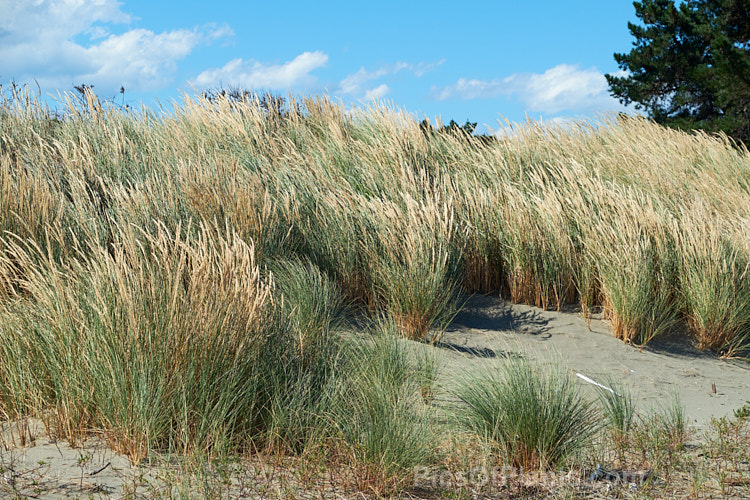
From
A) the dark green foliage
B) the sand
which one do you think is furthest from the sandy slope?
the dark green foliage

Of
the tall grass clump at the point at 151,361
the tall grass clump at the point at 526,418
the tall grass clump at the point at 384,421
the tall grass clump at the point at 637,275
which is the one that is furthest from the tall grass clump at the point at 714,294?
the tall grass clump at the point at 151,361

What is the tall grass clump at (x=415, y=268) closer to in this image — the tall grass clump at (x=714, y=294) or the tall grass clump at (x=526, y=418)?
the tall grass clump at (x=526, y=418)

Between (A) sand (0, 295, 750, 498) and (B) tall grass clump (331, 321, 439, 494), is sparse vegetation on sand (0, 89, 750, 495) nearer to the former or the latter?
(B) tall grass clump (331, 321, 439, 494)

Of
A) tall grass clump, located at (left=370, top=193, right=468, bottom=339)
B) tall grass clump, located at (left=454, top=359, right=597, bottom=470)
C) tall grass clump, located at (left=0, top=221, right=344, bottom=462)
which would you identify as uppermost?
tall grass clump, located at (left=370, top=193, right=468, bottom=339)

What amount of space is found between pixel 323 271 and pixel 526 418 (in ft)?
10.8

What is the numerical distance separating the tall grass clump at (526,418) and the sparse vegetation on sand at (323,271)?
0.07 feet

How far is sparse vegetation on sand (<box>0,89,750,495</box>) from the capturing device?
3.58 m

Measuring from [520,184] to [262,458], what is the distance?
20.6 feet

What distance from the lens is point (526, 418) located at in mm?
3830

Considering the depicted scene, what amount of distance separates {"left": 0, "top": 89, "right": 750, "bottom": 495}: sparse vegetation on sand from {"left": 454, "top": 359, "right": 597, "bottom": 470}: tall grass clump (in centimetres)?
2

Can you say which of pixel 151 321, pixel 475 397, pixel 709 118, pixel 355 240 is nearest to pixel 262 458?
pixel 151 321

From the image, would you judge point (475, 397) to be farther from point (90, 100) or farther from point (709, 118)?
point (709, 118)

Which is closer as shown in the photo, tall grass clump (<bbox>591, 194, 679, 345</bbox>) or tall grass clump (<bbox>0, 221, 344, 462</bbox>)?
tall grass clump (<bbox>0, 221, 344, 462</bbox>)

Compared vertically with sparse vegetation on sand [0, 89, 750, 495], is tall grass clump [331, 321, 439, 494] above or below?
below
